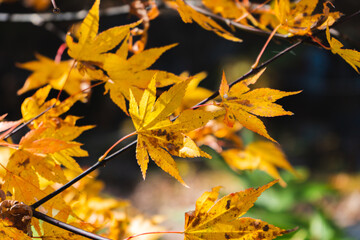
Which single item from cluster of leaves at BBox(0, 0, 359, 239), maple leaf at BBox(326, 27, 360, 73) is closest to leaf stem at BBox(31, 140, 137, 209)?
cluster of leaves at BBox(0, 0, 359, 239)

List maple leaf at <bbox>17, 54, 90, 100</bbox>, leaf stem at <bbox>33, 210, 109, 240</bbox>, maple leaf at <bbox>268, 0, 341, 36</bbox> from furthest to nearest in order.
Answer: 1. maple leaf at <bbox>17, 54, 90, 100</bbox>
2. maple leaf at <bbox>268, 0, 341, 36</bbox>
3. leaf stem at <bbox>33, 210, 109, 240</bbox>

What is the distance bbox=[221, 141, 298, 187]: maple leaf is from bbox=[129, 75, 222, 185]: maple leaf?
454mm

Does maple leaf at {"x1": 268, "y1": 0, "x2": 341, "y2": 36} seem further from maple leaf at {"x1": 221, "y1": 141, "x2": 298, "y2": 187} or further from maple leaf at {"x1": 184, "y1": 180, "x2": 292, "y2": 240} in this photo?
maple leaf at {"x1": 221, "y1": 141, "x2": 298, "y2": 187}

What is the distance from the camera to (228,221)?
0.36 m

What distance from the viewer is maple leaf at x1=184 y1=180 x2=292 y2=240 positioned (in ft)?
1.16

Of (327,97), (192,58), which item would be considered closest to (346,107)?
(327,97)

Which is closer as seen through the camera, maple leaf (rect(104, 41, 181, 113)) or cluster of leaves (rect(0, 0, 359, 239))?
cluster of leaves (rect(0, 0, 359, 239))

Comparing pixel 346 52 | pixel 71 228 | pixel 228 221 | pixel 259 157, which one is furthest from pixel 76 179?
pixel 259 157

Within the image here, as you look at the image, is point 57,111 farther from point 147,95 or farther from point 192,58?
point 192,58

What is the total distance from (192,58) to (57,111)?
4.00m

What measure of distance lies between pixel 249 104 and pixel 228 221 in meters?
0.13

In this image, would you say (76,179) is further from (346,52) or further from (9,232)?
(346,52)

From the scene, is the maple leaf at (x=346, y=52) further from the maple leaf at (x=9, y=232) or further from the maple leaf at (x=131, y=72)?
the maple leaf at (x=9, y=232)

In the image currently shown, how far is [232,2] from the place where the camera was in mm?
678
